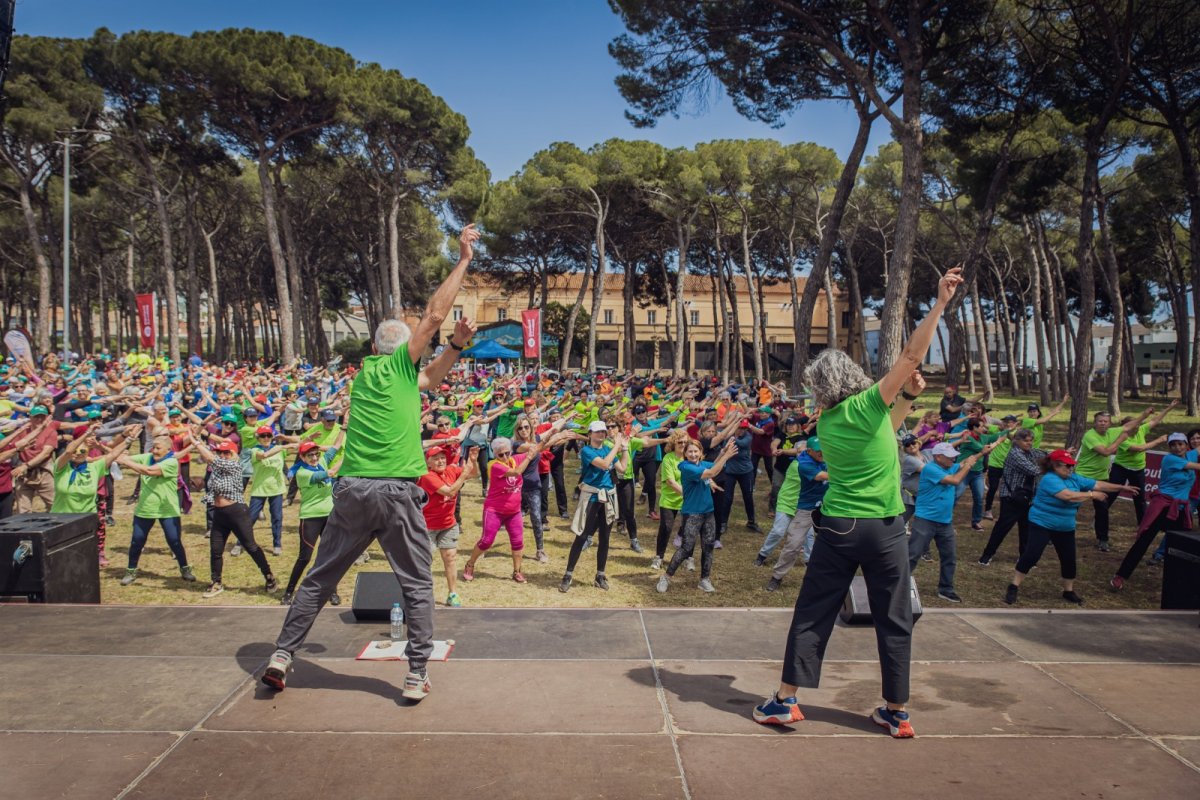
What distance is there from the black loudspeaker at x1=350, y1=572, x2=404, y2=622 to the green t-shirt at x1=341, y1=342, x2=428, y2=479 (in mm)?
1617

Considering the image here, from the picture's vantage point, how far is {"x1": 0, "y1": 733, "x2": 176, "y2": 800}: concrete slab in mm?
3170

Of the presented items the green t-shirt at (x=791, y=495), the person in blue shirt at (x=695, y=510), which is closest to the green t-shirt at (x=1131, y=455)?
the green t-shirt at (x=791, y=495)

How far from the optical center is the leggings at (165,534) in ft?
24.0

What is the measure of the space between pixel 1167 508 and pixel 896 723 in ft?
19.4

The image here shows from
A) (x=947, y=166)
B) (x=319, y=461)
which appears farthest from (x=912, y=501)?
(x=947, y=166)

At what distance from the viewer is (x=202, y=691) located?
4.19 metres

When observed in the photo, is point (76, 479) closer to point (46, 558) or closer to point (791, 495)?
point (46, 558)

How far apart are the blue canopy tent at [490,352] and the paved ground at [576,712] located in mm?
31178

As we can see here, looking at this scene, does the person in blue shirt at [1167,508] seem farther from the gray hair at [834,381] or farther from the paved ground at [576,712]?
the gray hair at [834,381]

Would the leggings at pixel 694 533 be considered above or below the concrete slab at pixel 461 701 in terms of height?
above

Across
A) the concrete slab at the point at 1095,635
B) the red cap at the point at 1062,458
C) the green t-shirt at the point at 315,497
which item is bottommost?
the concrete slab at the point at 1095,635

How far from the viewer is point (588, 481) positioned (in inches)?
297

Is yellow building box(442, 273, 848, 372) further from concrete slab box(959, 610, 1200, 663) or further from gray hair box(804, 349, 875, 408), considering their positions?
gray hair box(804, 349, 875, 408)

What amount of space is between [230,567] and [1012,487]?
8.38 meters
